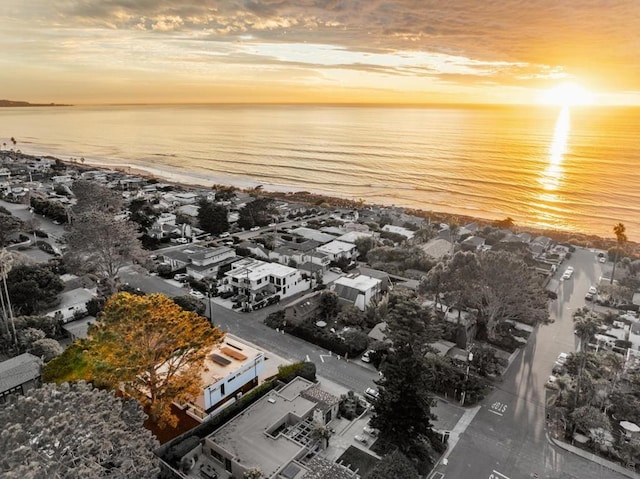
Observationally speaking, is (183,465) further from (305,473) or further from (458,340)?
(458,340)

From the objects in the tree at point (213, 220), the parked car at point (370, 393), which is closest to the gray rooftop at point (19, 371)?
the parked car at point (370, 393)

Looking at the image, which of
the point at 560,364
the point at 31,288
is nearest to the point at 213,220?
the point at 31,288

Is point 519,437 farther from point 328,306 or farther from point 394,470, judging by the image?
point 328,306

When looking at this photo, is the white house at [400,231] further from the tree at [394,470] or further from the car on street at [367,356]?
the tree at [394,470]

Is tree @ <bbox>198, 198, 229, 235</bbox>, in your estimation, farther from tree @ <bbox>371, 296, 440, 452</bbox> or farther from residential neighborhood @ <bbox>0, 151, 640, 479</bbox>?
tree @ <bbox>371, 296, 440, 452</bbox>

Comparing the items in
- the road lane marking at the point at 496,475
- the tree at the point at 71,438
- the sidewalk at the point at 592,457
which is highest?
the tree at the point at 71,438

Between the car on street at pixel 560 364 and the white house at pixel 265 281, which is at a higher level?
the white house at pixel 265 281
